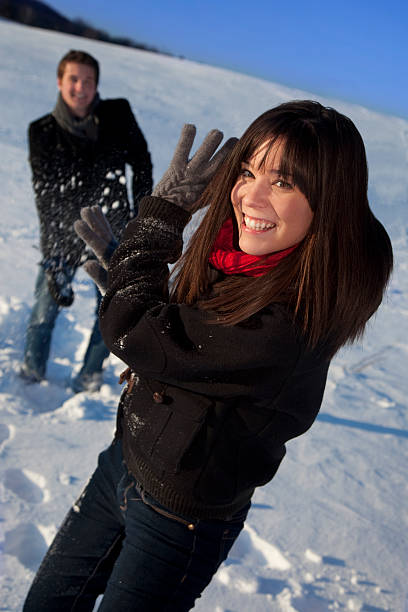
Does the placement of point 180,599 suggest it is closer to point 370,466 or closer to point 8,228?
point 370,466

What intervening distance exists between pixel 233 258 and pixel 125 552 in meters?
0.68

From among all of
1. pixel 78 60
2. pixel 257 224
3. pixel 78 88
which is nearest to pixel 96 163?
pixel 78 88

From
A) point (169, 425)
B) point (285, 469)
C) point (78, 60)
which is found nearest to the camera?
point (169, 425)

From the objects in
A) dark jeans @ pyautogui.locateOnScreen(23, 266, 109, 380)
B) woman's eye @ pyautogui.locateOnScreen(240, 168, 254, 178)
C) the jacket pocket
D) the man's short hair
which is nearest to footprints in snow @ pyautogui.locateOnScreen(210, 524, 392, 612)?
the jacket pocket

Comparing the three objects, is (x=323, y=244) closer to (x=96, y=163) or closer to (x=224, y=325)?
(x=224, y=325)

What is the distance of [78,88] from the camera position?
285 cm

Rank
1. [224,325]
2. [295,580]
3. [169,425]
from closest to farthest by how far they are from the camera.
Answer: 1. [224,325]
2. [169,425]
3. [295,580]

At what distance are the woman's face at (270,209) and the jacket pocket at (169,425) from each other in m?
0.34

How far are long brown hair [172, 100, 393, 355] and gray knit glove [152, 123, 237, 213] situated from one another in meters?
0.19

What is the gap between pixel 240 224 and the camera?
117 centimetres

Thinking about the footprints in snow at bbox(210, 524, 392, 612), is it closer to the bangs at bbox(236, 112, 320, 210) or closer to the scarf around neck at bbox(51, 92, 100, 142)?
the bangs at bbox(236, 112, 320, 210)

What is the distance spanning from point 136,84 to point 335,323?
27.0 ft

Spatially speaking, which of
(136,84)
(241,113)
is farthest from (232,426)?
(136,84)

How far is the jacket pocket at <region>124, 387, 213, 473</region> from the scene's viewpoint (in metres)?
1.09
